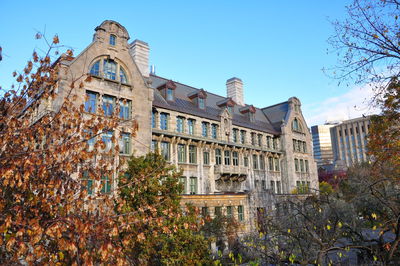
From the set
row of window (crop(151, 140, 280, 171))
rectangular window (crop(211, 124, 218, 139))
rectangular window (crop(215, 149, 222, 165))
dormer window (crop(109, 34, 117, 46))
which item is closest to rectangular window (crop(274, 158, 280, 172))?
row of window (crop(151, 140, 280, 171))

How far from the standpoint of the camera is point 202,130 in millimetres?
34406

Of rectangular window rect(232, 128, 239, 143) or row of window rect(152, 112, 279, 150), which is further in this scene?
rectangular window rect(232, 128, 239, 143)

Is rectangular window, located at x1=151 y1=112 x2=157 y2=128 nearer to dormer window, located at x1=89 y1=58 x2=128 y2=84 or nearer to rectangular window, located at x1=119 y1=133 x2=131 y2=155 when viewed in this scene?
rectangular window, located at x1=119 y1=133 x2=131 y2=155

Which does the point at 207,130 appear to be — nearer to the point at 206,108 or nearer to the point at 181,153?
the point at 206,108

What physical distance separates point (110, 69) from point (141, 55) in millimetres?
6466

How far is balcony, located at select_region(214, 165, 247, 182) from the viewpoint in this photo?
3375 cm

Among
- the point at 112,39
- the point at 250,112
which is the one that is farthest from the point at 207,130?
the point at 112,39

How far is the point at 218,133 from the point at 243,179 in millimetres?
6303

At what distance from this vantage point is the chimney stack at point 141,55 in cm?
3219

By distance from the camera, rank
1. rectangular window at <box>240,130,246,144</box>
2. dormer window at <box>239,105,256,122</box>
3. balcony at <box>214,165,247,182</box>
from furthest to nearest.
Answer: dormer window at <box>239,105,256,122</box>
rectangular window at <box>240,130,246,144</box>
balcony at <box>214,165,247,182</box>

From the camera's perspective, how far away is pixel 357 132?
15000 centimetres

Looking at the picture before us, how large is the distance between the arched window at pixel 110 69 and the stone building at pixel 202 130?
9cm

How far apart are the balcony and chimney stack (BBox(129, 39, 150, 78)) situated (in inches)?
492

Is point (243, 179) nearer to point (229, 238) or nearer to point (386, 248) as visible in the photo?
point (229, 238)
